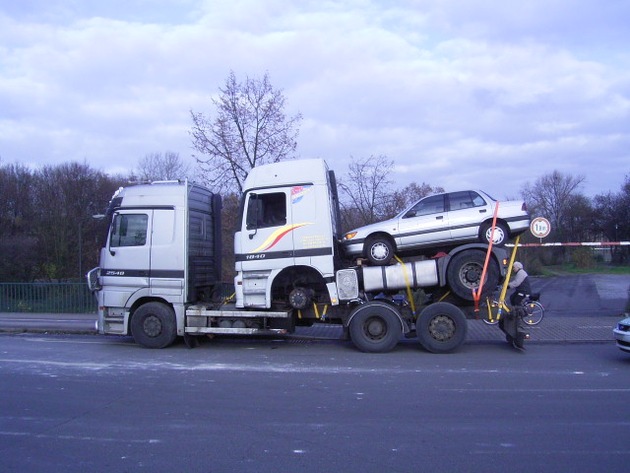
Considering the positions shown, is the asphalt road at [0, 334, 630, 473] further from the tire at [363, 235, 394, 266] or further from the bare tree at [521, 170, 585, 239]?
the bare tree at [521, 170, 585, 239]

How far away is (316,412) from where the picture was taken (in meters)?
7.15

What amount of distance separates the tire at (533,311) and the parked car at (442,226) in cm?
182

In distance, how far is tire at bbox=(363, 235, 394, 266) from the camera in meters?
11.6

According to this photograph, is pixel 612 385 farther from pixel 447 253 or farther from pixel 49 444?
pixel 49 444

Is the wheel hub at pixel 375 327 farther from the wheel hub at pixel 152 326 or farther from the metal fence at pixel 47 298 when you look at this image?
the metal fence at pixel 47 298

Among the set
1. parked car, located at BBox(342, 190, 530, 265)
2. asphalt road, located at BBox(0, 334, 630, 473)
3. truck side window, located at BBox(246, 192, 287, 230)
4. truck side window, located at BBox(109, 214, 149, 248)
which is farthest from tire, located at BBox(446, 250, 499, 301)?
truck side window, located at BBox(109, 214, 149, 248)

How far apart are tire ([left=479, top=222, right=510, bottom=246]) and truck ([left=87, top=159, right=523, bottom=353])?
17 centimetres

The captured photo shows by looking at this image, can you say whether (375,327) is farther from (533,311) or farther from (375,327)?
(533,311)

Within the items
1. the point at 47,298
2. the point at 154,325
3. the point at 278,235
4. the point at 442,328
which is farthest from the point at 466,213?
the point at 47,298

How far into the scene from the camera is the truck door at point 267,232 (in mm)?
11656

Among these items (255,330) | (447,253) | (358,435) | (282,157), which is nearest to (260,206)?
(255,330)

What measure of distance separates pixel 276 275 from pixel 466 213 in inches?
157

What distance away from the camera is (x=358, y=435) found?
20.2 ft

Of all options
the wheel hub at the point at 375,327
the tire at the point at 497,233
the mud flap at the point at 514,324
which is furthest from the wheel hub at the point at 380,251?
the mud flap at the point at 514,324
